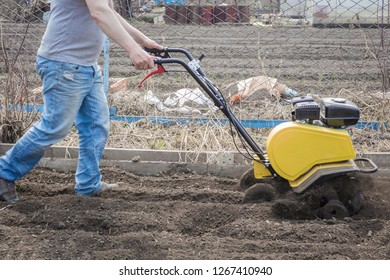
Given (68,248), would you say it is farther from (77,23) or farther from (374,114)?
(374,114)

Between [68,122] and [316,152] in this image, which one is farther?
[68,122]

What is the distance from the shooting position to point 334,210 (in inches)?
166

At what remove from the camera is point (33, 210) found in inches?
173

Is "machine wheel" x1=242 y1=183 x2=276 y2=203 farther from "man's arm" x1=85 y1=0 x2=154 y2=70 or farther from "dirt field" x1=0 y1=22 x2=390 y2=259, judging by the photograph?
"man's arm" x1=85 y1=0 x2=154 y2=70

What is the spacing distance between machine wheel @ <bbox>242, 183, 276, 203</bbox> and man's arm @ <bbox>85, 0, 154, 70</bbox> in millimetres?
1121

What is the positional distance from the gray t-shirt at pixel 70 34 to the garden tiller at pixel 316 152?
0.44 m

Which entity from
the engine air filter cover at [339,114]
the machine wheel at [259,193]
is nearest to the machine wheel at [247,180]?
the machine wheel at [259,193]

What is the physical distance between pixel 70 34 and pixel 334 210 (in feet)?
6.44

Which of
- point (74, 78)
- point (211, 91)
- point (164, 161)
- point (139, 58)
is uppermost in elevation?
point (139, 58)

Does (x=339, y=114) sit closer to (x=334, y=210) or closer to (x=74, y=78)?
(x=334, y=210)

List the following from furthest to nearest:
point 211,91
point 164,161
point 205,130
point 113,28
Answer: point 205,130
point 164,161
point 211,91
point 113,28

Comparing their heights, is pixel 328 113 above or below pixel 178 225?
above

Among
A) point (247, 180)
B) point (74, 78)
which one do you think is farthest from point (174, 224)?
point (74, 78)

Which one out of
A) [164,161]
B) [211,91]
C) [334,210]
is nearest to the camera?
[334,210]
